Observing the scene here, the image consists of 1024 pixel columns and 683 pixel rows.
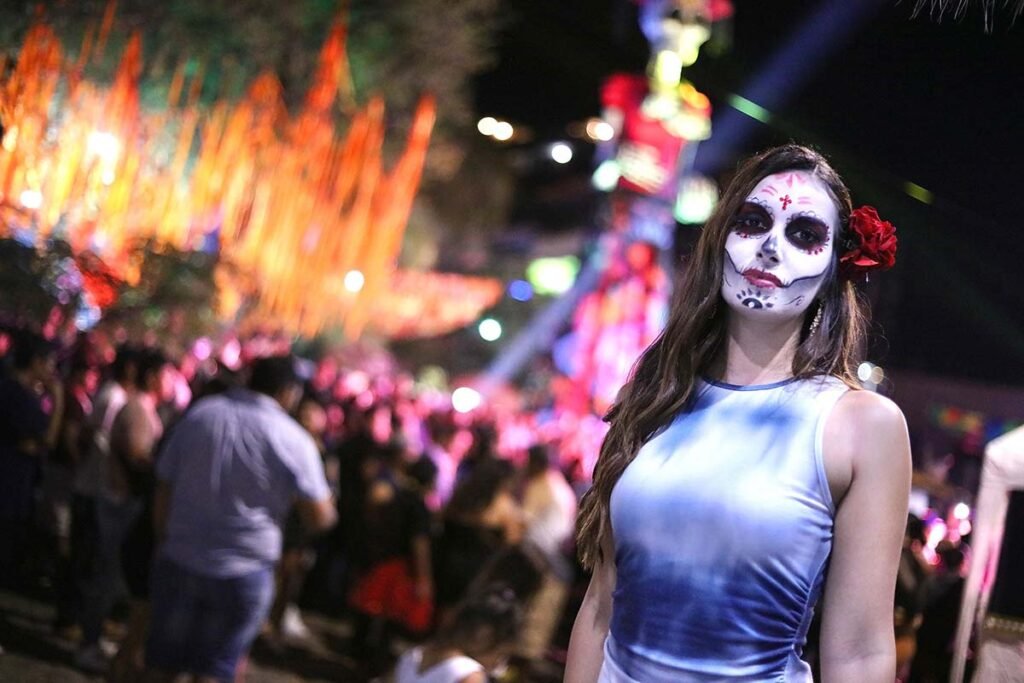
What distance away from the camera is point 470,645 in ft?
16.2

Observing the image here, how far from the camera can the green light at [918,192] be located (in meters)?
5.00

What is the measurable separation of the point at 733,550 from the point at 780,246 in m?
0.62

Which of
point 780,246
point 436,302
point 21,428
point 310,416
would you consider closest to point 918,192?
point 780,246

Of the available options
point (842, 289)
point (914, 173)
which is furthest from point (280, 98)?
point (842, 289)

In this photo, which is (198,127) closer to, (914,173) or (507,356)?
(914,173)

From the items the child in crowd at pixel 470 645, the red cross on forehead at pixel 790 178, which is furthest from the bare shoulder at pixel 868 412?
the child in crowd at pixel 470 645

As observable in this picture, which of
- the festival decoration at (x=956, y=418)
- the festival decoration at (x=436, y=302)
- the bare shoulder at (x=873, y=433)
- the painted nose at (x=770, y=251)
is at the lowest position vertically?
the bare shoulder at (x=873, y=433)

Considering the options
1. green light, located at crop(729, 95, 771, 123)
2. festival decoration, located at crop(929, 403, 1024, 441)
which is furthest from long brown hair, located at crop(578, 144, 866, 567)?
festival decoration, located at crop(929, 403, 1024, 441)

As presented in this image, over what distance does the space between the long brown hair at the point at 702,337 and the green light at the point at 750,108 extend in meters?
2.99

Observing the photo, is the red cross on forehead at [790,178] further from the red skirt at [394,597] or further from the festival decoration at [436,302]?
the festival decoration at [436,302]

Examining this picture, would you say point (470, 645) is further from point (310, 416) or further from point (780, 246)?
point (310, 416)

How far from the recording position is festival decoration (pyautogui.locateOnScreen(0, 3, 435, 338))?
6.02 m

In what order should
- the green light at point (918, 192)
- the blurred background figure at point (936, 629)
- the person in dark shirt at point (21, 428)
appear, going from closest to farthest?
1. the green light at point (918, 192)
2. the blurred background figure at point (936, 629)
3. the person in dark shirt at point (21, 428)

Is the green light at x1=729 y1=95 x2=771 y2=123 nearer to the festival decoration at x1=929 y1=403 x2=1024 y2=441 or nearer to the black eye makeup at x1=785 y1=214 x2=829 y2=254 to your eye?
the black eye makeup at x1=785 y1=214 x2=829 y2=254
